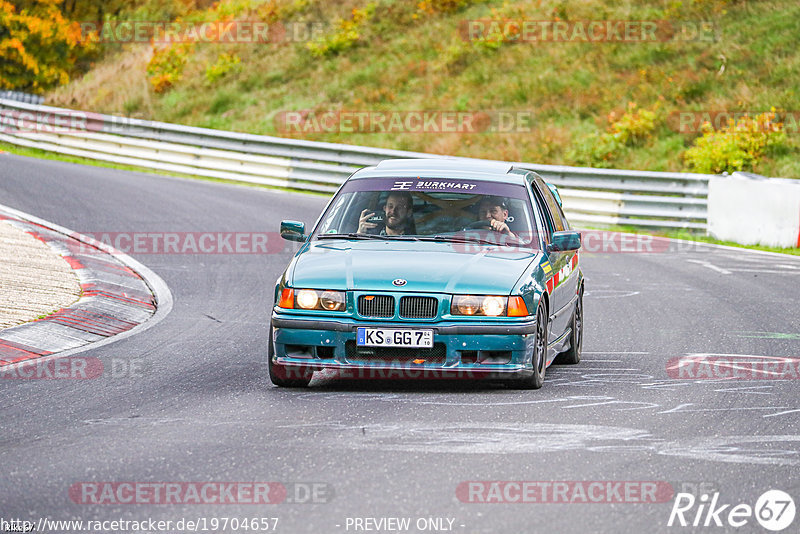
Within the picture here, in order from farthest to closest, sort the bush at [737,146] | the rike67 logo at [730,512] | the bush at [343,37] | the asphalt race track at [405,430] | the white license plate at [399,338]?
1. the bush at [343,37]
2. the bush at [737,146]
3. the white license plate at [399,338]
4. the asphalt race track at [405,430]
5. the rike67 logo at [730,512]

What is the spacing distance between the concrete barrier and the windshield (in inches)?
471

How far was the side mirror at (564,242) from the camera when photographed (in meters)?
9.34

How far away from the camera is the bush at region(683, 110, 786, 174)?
27.0 meters

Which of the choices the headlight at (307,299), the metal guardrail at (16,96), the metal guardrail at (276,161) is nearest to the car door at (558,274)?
the headlight at (307,299)

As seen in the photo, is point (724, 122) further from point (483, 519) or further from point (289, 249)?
point (483, 519)

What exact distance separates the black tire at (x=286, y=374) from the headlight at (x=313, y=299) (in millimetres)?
240

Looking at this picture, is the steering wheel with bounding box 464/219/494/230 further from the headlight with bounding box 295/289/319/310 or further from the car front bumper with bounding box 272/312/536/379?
the headlight with bounding box 295/289/319/310

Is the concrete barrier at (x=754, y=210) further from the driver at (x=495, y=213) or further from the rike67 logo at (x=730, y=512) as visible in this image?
the rike67 logo at (x=730, y=512)

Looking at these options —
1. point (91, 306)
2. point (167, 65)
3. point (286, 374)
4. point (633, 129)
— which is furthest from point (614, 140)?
point (286, 374)

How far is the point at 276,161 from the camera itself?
2775 cm

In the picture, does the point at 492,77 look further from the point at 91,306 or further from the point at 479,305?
the point at 479,305

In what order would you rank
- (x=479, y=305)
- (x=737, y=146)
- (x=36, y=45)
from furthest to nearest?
(x=36, y=45), (x=737, y=146), (x=479, y=305)

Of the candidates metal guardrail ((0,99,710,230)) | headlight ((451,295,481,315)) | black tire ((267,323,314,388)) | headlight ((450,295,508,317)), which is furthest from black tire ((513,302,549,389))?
metal guardrail ((0,99,710,230))

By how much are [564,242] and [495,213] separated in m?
0.58
